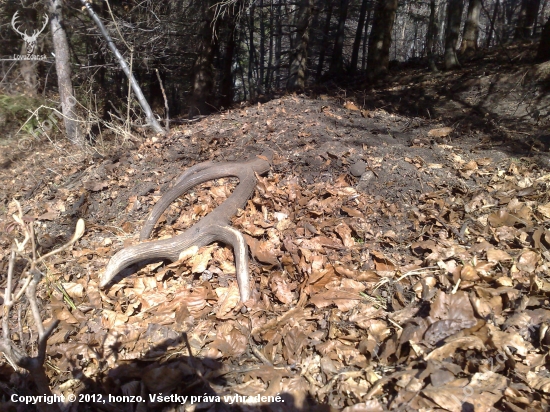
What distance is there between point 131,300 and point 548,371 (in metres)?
2.88

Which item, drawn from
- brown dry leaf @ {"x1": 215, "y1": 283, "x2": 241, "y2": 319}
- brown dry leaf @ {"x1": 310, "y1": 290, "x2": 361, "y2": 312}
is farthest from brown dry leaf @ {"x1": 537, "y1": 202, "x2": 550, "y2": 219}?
brown dry leaf @ {"x1": 215, "y1": 283, "x2": 241, "y2": 319}

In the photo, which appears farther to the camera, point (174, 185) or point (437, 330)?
point (174, 185)

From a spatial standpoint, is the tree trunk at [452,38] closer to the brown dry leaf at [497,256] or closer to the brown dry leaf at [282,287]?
the brown dry leaf at [497,256]

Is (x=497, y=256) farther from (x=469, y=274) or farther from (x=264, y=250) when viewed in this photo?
(x=264, y=250)

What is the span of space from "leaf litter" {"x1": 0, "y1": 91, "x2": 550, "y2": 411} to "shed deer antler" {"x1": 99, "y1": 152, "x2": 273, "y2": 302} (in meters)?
0.10

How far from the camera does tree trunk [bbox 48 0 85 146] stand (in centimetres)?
700

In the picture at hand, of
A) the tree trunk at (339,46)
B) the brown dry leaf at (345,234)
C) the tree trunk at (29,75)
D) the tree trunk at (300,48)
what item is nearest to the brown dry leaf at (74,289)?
the brown dry leaf at (345,234)

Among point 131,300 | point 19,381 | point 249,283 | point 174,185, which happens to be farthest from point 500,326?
point 174,185

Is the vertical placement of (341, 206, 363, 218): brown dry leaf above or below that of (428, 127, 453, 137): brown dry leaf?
below

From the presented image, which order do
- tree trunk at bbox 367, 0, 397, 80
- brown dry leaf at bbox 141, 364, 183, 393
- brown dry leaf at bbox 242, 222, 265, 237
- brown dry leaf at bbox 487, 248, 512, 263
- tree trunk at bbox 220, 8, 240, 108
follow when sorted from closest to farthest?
brown dry leaf at bbox 141, 364, 183, 393 < brown dry leaf at bbox 487, 248, 512, 263 < brown dry leaf at bbox 242, 222, 265, 237 < tree trunk at bbox 367, 0, 397, 80 < tree trunk at bbox 220, 8, 240, 108

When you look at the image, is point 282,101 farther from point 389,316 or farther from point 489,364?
point 489,364

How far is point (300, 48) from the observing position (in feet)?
34.5

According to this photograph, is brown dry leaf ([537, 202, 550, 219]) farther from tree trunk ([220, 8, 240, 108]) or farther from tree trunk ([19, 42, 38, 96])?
tree trunk ([19, 42, 38, 96])

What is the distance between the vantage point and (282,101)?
6457mm
